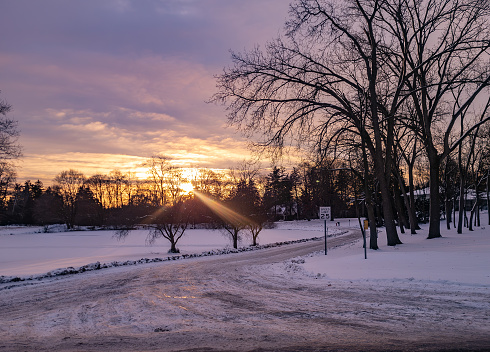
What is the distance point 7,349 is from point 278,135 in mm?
14213

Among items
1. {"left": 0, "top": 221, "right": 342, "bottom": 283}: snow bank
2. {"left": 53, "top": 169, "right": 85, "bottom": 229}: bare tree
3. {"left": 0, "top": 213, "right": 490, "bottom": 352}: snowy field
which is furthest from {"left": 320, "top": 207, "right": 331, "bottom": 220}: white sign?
{"left": 53, "top": 169, "right": 85, "bottom": 229}: bare tree

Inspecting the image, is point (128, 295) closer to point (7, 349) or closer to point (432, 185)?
point (7, 349)

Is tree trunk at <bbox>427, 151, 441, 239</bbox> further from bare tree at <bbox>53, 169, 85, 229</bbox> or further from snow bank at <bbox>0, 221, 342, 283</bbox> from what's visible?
bare tree at <bbox>53, 169, 85, 229</bbox>

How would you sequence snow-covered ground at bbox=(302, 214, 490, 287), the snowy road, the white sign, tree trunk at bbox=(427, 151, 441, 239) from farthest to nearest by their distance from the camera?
tree trunk at bbox=(427, 151, 441, 239) → the white sign → snow-covered ground at bbox=(302, 214, 490, 287) → the snowy road

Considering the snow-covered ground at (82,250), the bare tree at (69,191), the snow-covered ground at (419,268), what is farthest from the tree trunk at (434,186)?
the bare tree at (69,191)

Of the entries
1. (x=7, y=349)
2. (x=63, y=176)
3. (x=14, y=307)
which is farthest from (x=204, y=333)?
(x=63, y=176)

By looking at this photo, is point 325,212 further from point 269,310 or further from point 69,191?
point 69,191

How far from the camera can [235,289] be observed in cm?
1096

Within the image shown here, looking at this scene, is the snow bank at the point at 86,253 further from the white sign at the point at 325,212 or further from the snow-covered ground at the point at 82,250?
the white sign at the point at 325,212

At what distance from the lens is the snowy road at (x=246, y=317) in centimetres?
570

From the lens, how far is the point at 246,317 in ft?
24.5

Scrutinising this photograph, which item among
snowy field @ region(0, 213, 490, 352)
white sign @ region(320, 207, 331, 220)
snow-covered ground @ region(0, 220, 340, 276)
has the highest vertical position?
white sign @ region(320, 207, 331, 220)

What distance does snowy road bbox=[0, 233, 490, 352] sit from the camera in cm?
570

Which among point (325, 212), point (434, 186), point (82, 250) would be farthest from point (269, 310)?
point (82, 250)
